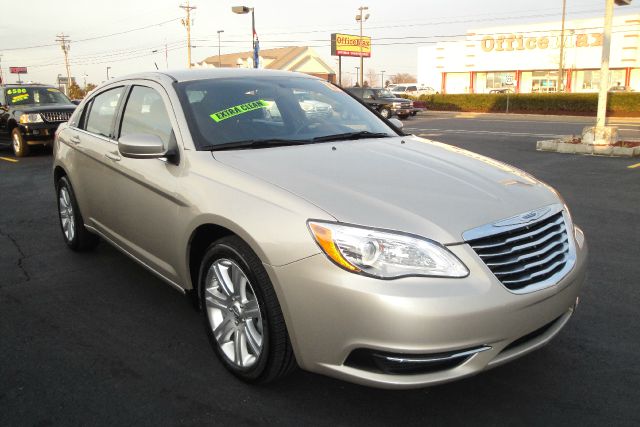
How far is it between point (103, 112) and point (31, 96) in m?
11.4

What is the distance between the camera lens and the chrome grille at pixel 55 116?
13422 millimetres

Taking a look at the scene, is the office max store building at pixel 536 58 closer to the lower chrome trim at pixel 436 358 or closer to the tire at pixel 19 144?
the tire at pixel 19 144

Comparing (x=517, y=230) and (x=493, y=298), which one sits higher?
(x=517, y=230)

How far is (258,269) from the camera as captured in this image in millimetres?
2662

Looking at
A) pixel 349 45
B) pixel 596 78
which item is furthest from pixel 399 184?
pixel 349 45

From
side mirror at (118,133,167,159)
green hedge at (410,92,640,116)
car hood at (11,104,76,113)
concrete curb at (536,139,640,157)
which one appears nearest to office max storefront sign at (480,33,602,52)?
green hedge at (410,92,640,116)

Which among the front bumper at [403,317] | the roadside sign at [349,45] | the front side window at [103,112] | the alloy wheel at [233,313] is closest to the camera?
the front bumper at [403,317]

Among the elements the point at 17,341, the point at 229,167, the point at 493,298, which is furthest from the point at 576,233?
the point at 17,341

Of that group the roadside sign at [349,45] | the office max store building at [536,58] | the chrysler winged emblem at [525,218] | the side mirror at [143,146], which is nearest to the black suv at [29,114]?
the side mirror at [143,146]

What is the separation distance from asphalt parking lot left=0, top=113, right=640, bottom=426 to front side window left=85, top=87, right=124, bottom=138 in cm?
118

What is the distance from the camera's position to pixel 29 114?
13297mm

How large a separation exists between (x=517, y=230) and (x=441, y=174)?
0.59m

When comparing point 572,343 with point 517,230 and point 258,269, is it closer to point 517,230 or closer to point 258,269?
point 517,230

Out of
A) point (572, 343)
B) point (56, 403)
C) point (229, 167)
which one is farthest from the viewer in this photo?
point (572, 343)
